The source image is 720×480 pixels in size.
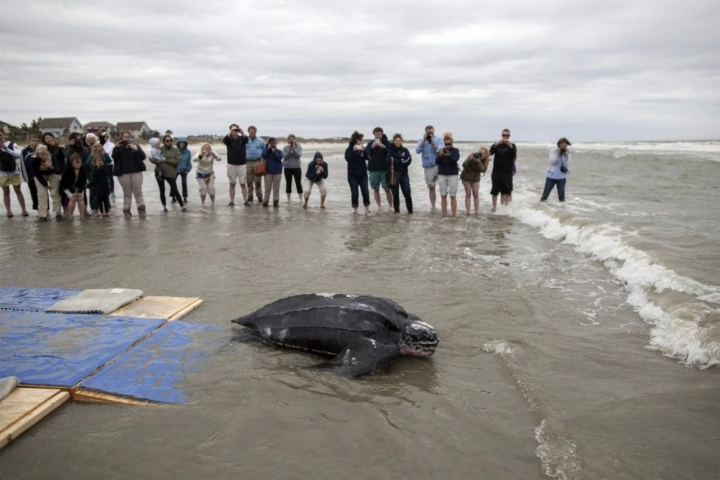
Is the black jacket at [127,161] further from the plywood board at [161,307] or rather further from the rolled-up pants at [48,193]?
the plywood board at [161,307]

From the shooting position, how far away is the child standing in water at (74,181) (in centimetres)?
911

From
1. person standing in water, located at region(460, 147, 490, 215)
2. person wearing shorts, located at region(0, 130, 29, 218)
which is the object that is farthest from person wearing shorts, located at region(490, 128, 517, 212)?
person wearing shorts, located at region(0, 130, 29, 218)

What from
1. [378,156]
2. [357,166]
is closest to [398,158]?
[378,156]

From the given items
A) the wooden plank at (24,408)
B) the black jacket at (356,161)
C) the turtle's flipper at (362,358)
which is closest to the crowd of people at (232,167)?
the black jacket at (356,161)

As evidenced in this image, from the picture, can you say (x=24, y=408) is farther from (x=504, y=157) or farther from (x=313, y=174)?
(x=504, y=157)

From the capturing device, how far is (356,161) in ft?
33.1

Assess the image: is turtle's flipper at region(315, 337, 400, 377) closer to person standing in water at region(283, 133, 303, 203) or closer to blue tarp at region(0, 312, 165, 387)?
blue tarp at region(0, 312, 165, 387)

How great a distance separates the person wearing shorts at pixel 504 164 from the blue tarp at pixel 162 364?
7672 mm

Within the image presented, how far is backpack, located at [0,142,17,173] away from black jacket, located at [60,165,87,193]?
135cm

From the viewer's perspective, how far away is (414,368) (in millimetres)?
3260

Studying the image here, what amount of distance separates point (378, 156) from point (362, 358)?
744 centimetres

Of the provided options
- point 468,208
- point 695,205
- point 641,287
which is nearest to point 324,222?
point 468,208

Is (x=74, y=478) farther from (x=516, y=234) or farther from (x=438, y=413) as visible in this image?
(x=516, y=234)

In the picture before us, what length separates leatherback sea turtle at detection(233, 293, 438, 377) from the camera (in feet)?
10.5
